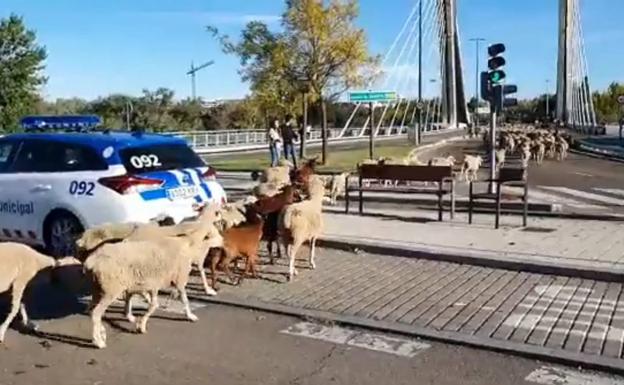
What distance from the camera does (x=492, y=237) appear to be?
11.3 m

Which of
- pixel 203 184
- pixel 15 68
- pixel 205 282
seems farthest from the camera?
pixel 15 68

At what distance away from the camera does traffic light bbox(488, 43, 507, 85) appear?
15820 millimetres

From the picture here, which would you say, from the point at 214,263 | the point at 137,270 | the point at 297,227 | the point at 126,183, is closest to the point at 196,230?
the point at 214,263

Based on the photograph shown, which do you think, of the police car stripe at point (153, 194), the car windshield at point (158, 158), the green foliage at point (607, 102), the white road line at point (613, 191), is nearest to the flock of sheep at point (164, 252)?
the police car stripe at point (153, 194)

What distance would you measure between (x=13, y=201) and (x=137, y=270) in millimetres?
4240

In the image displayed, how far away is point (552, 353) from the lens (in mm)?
5844

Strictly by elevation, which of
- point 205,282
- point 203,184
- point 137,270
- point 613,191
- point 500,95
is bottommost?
point 613,191

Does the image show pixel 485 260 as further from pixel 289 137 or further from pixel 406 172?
pixel 289 137

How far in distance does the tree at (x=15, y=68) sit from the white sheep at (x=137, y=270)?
3179 cm

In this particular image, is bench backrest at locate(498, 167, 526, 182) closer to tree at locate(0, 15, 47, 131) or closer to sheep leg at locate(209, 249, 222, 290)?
sheep leg at locate(209, 249, 222, 290)

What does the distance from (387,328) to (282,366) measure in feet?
4.01

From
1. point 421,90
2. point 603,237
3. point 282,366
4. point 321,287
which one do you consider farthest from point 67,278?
point 421,90

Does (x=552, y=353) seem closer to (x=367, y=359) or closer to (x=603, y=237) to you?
(x=367, y=359)

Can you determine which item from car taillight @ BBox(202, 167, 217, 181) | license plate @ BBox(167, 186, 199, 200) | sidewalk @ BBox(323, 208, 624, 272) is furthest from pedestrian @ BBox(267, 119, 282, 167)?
license plate @ BBox(167, 186, 199, 200)
